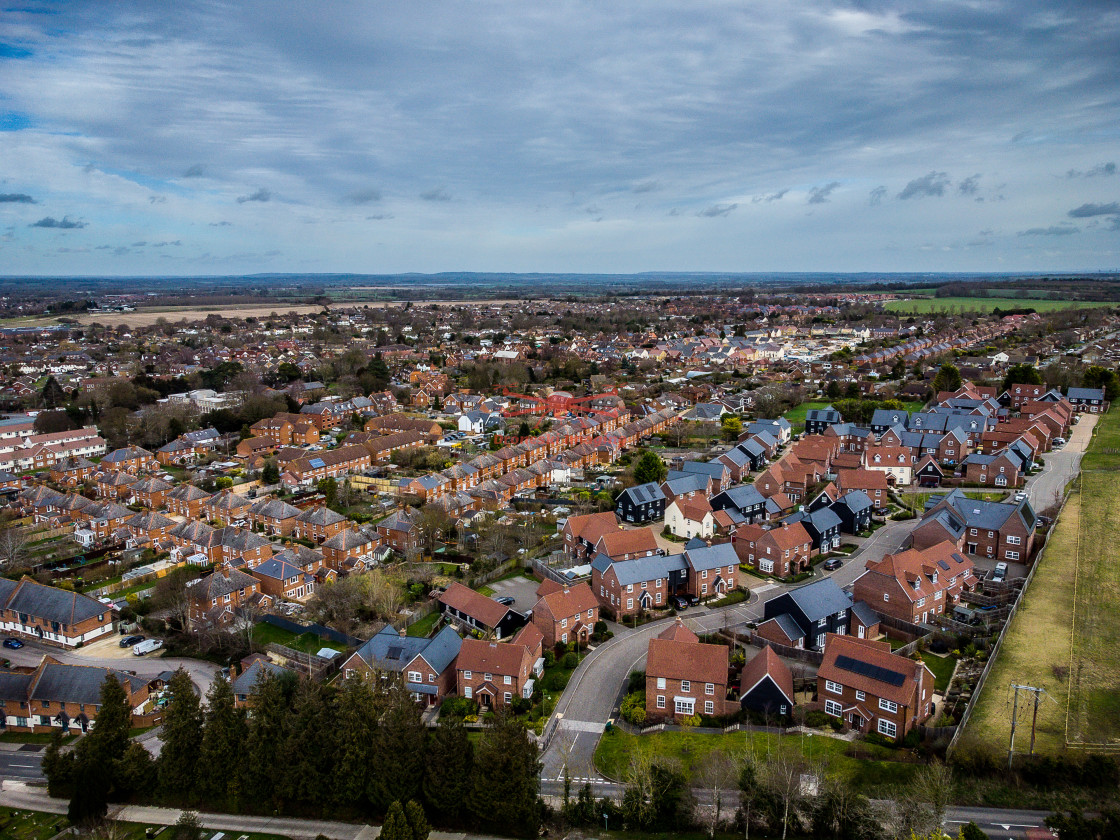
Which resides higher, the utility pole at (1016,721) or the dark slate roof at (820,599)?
the dark slate roof at (820,599)

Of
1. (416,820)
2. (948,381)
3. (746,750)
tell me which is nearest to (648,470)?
(746,750)

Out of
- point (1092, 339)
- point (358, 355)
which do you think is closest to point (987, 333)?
point (1092, 339)

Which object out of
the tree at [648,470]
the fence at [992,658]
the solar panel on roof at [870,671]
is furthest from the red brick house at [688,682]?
the tree at [648,470]

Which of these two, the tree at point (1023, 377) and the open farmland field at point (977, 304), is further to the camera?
the open farmland field at point (977, 304)

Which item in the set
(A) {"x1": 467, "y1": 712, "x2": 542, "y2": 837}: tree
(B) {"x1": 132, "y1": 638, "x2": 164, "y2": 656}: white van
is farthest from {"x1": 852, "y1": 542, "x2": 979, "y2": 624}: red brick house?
(B) {"x1": 132, "y1": 638, "x2": 164, "y2": 656}: white van

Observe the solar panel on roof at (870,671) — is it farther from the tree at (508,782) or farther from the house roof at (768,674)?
the tree at (508,782)

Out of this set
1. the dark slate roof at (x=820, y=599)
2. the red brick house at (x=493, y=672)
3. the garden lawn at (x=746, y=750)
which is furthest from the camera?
the dark slate roof at (x=820, y=599)

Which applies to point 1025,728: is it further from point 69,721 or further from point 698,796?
point 69,721
